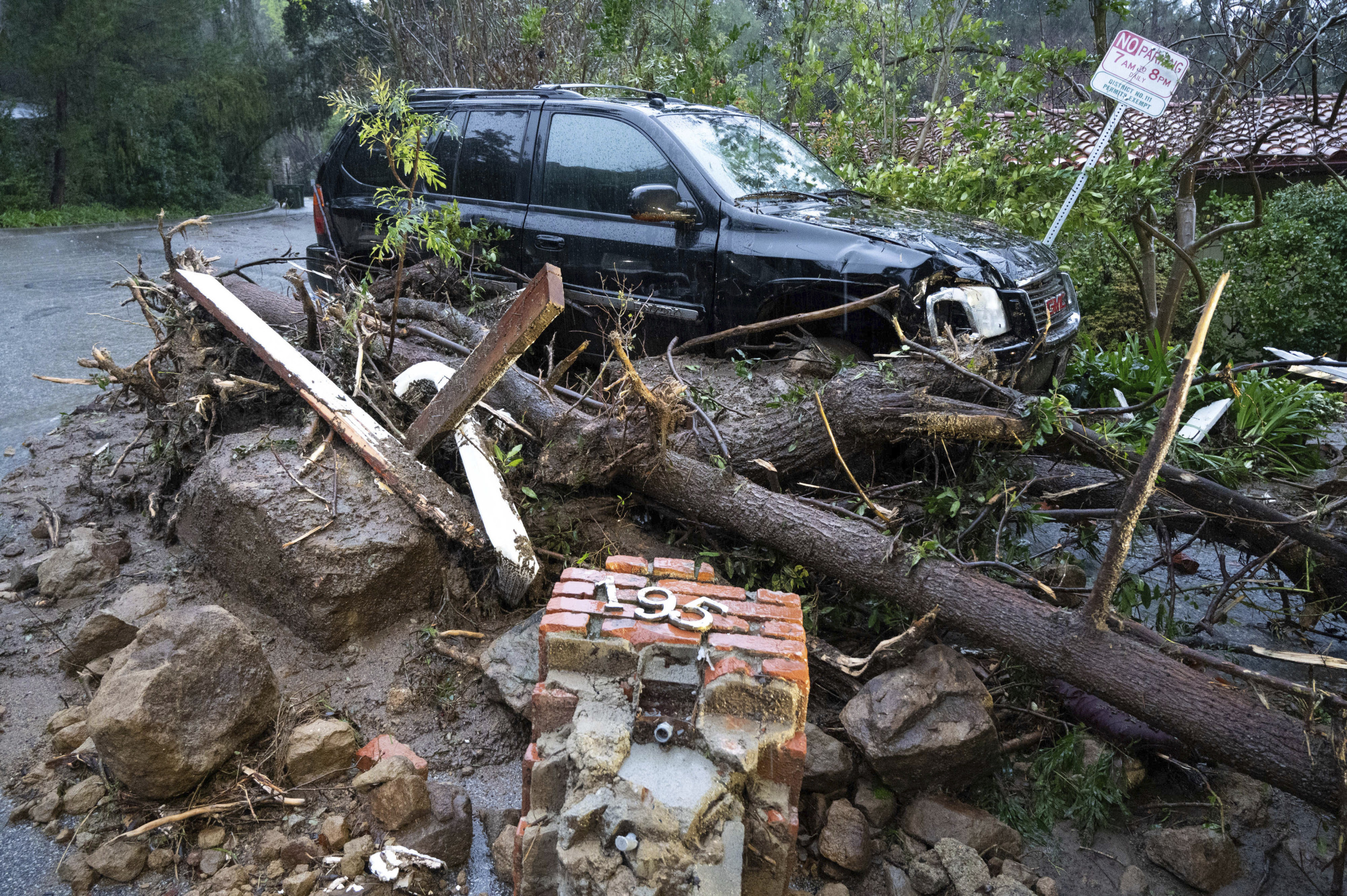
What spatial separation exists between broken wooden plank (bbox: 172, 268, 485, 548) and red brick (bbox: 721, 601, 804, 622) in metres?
1.40

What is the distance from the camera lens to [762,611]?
243 cm

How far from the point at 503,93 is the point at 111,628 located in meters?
4.08

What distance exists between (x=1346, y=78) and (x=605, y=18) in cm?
673

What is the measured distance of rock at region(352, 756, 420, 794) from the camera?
2.60m

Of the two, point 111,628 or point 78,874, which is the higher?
point 111,628

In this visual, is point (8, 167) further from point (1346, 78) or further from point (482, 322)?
point (1346, 78)

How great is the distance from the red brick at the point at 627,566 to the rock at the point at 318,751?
112cm

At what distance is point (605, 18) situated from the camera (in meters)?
Result: 8.85

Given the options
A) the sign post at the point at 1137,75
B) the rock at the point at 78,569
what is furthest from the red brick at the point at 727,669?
the sign post at the point at 1137,75

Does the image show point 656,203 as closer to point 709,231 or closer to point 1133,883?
point 709,231

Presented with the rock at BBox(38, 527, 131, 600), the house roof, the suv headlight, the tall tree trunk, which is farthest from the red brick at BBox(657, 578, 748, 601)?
the tall tree trunk

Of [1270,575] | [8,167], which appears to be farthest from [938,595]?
[8,167]

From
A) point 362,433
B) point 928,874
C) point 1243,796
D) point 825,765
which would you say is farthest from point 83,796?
point 1243,796

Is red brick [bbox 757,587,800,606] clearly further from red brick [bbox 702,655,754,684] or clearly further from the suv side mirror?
the suv side mirror
